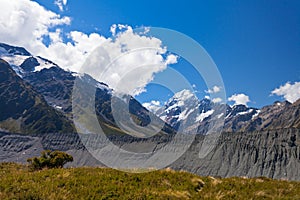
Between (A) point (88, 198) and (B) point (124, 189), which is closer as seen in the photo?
(A) point (88, 198)

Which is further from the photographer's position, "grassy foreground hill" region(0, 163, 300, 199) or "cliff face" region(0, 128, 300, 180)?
"cliff face" region(0, 128, 300, 180)

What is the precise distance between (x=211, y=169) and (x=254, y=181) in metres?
135

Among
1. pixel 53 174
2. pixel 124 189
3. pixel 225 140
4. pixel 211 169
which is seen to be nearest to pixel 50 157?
pixel 53 174

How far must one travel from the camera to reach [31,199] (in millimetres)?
14242

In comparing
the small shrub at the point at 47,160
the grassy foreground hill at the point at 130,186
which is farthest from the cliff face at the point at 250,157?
the grassy foreground hill at the point at 130,186

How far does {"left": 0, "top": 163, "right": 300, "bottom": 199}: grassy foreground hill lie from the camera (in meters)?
15.1

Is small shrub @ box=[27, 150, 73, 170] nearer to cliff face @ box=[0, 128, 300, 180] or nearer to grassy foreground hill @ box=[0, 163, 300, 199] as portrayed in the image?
grassy foreground hill @ box=[0, 163, 300, 199]

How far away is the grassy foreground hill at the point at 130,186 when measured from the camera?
49.5 feet

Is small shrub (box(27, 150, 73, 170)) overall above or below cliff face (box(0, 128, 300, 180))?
below

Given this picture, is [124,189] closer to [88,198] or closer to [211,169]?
[88,198]

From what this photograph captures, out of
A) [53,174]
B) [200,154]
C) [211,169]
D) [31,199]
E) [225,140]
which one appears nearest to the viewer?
[31,199]

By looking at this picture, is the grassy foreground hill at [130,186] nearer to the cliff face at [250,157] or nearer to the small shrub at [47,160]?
the small shrub at [47,160]

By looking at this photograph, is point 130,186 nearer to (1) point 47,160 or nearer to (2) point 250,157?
(1) point 47,160

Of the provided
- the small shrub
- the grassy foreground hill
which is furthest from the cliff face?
the grassy foreground hill
